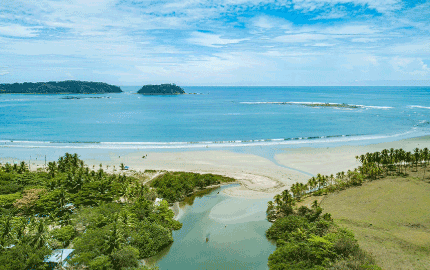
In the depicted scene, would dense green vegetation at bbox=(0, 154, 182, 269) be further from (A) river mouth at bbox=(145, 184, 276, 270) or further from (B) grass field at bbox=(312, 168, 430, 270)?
(B) grass field at bbox=(312, 168, 430, 270)

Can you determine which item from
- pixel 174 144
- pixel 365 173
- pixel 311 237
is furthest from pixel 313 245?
pixel 174 144

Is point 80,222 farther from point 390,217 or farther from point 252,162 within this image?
point 252,162

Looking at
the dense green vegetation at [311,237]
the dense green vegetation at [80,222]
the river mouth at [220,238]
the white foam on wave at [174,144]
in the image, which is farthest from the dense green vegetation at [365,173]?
the white foam on wave at [174,144]

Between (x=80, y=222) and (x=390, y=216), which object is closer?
(x=80, y=222)

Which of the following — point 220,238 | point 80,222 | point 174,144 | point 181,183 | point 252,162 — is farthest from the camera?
point 174,144

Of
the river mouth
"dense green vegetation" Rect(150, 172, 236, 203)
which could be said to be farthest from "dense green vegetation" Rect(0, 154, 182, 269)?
"dense green vegetation" Rect(150, 172, 236, 203)

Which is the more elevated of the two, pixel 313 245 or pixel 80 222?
pixel 313 245

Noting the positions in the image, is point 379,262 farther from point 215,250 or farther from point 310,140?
point 310,140

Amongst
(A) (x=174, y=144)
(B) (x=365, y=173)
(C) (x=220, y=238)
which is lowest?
(C) (x=220, y=238)
